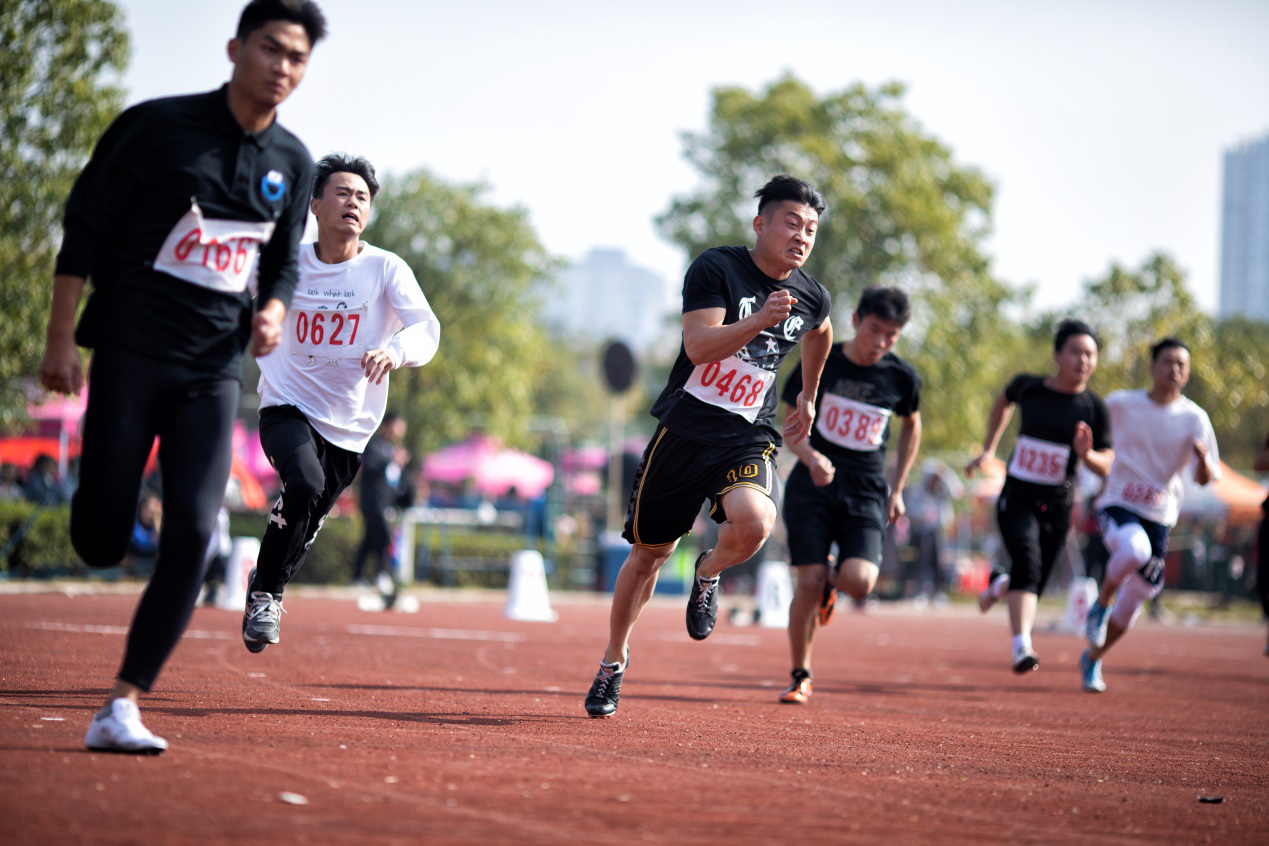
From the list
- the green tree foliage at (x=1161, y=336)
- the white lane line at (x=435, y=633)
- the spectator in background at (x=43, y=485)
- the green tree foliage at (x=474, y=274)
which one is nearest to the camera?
the white lane line at (x=435, y=633)

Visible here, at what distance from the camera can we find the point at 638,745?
5.91m

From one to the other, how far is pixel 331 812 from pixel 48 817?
748 mm

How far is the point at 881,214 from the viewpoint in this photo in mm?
37656

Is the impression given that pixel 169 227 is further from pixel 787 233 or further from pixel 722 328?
pixel 787 233

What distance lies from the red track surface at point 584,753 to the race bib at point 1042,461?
1.61 m

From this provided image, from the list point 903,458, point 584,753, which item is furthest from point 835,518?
point 584,753

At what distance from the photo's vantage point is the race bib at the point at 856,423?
9.13 metres

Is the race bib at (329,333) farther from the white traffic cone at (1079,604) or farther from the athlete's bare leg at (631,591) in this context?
the white traffic cone at (1079,604)

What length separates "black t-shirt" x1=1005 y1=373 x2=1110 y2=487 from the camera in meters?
10.6

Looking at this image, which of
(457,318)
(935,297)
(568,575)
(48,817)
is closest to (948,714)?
(48,817)

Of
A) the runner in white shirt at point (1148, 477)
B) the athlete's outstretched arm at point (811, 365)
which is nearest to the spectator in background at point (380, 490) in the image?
the runner in white shirt at point (1148, 477)

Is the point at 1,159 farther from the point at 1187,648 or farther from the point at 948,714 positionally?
the point at 1187,648

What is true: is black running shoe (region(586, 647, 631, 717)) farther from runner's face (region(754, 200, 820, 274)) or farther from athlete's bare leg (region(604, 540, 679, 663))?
runner's face (region(754, 200, 820, 274))

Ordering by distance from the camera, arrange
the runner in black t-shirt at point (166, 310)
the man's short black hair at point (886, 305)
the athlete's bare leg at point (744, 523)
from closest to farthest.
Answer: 1. the runner in black t-shirt at point (166, 310)
2. the athlete's bare leg at point (744, 523)
3. the man's short black hair at point (886, 305)
